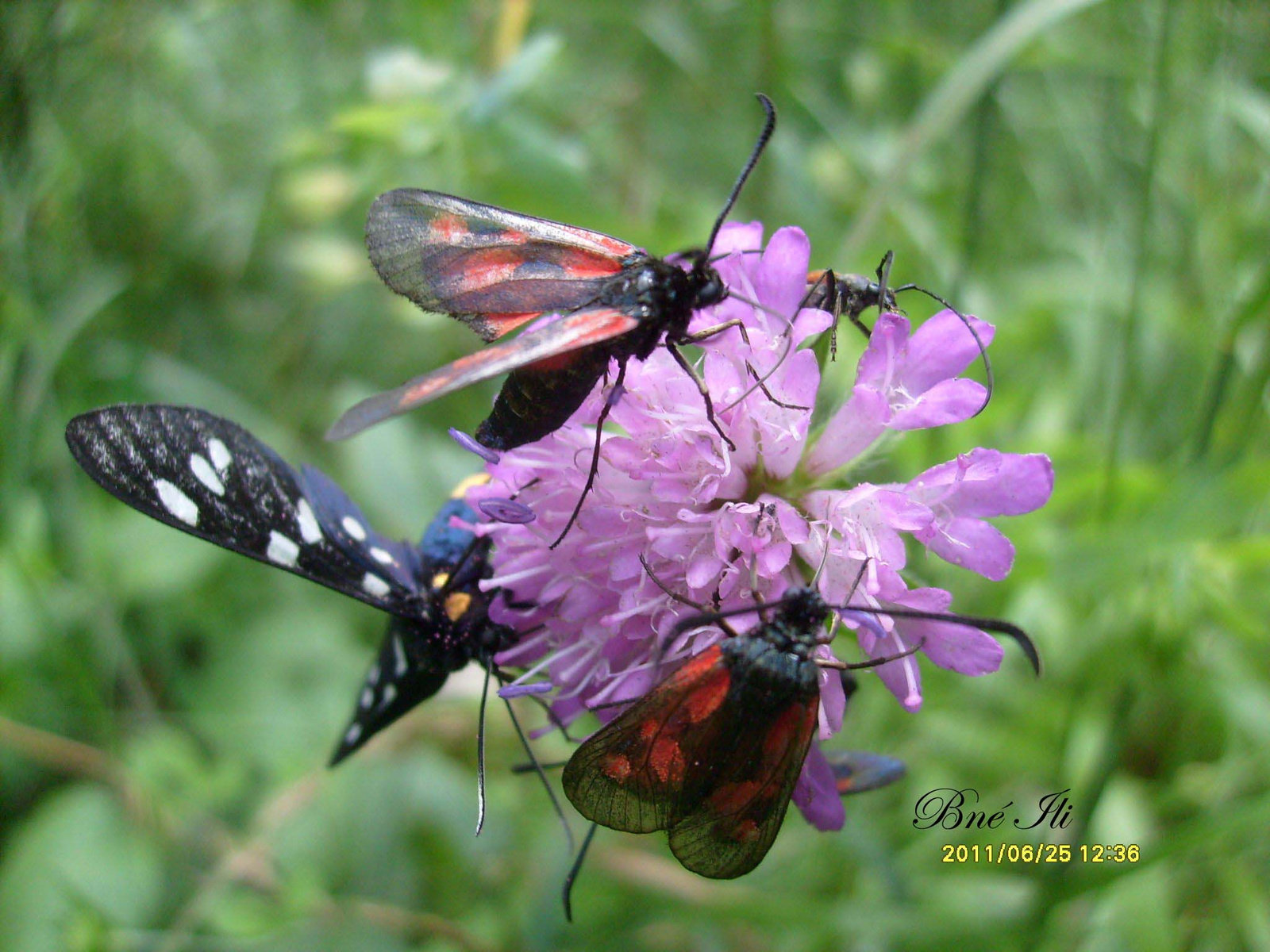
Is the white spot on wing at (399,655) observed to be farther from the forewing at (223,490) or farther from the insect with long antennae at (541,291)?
the insect with long antennae at (541,291)

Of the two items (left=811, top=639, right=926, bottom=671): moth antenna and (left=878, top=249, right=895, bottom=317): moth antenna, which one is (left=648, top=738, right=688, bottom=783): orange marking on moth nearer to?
(left=811, top=639, right=926, bottom=671): moth antenna

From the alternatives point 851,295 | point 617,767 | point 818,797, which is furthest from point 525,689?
point 851,295

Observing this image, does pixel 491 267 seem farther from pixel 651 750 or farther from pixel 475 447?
pixel 651 750

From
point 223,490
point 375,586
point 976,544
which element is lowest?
point 375,586

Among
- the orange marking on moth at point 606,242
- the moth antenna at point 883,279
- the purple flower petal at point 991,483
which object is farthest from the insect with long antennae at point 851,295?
the orange marking on moth at point 606,242

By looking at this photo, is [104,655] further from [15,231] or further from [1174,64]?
[1174,64]
